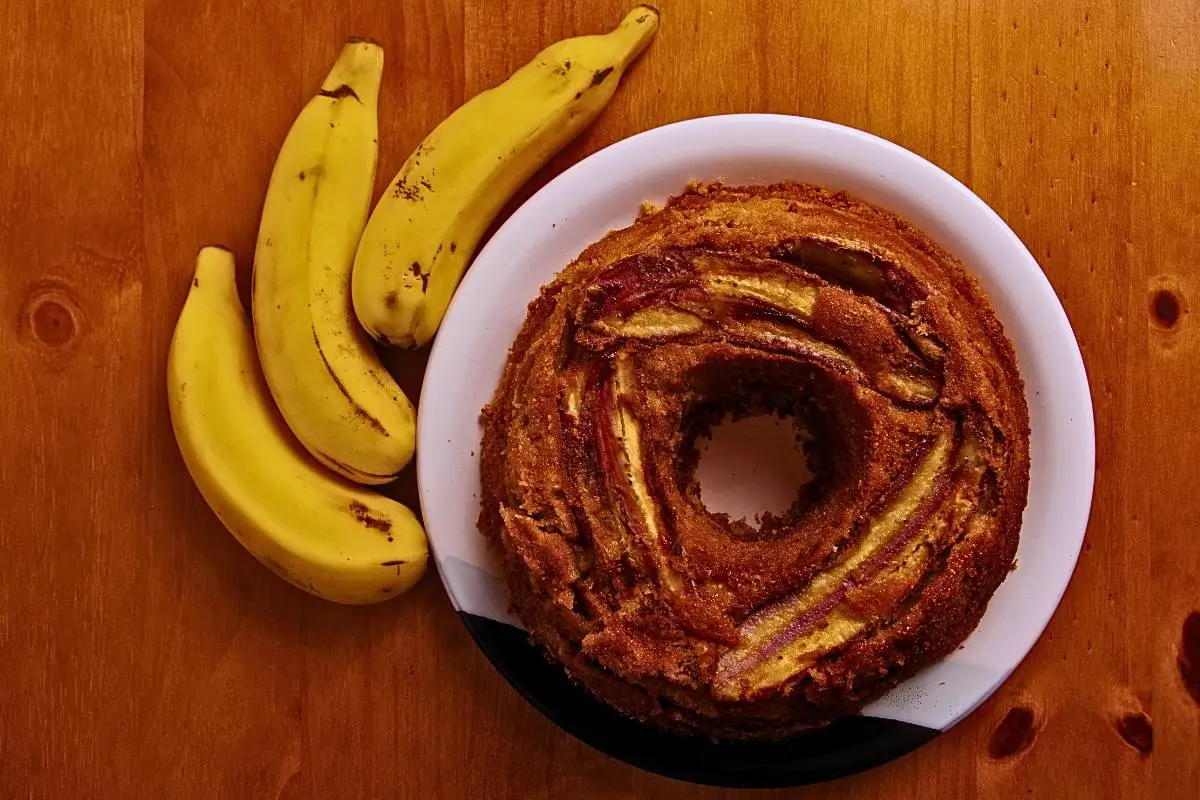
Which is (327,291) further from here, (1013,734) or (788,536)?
(1013,734)

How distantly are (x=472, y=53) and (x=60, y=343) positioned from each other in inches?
41.2

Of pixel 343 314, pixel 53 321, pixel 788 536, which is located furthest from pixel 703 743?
pixel 53 321

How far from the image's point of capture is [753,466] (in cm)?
188

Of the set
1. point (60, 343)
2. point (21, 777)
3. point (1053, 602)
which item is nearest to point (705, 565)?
point (1053, 602)

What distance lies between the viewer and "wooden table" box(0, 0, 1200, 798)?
193cm

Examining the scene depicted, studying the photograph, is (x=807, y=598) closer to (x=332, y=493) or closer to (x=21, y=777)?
(x=332, y=493)

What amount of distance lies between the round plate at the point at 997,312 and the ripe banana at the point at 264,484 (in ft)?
0.36

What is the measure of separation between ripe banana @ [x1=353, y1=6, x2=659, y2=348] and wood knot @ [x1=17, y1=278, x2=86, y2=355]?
0.68m

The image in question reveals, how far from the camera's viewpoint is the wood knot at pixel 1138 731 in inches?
77.2

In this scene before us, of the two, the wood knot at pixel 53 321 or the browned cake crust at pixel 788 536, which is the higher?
the browned cake crust at pixel 788 536

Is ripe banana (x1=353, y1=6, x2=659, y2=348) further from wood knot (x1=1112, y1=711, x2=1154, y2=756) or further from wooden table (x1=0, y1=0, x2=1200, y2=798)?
wood knot (x1=1112, y1=711, x2=1154, y2=756)

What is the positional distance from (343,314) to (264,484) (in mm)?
352

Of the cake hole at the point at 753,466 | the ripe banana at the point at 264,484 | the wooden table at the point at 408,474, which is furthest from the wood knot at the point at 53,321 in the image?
the cake hole at the point at 753,466

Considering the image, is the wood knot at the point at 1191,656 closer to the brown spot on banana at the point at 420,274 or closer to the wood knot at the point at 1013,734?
the wood knot at the point at 1013,734
